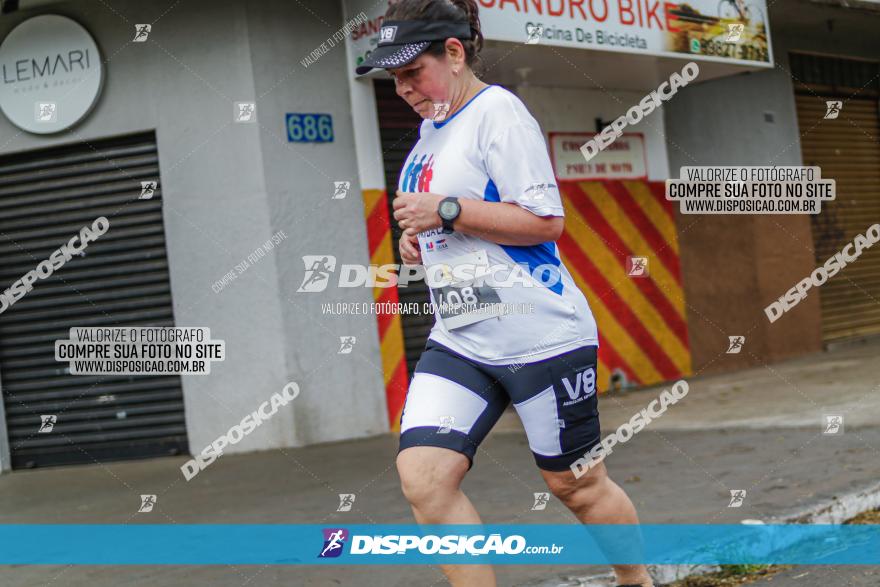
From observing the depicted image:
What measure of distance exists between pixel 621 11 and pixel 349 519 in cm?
554

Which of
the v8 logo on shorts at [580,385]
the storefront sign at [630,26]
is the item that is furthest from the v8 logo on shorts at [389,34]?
the storefront sign at [630,26]

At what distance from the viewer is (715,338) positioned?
12.4 metres

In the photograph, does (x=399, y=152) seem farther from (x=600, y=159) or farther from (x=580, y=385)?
(x=580, y=385)

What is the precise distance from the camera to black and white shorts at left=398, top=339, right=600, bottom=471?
3.27 metres

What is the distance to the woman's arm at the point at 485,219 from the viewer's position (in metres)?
3.21

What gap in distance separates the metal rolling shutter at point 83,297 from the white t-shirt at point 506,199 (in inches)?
233

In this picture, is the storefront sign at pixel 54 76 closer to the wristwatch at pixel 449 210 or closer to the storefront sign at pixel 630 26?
the storefront sign at pixel 630 26

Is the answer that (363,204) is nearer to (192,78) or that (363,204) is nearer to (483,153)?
(192,78)

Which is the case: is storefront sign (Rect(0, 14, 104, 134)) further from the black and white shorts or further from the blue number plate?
the black and white shorts

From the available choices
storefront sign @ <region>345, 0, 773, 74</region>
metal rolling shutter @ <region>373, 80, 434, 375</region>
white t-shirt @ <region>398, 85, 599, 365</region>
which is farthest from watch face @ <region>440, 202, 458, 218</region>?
metal rolling shutter @ <region>373, 80, 434, 375</region>

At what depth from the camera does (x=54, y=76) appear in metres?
8.91

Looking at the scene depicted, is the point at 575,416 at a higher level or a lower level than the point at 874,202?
lower

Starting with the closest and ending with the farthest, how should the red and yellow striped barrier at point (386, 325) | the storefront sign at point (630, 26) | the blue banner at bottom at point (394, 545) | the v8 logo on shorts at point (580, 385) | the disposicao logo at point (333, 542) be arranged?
the v8 logo on shorts at point (580, 385) < the blue banner at bottom at point (394, 545) < the disposicao logo at point (333, 542) < the storefront sign at point (630, 26) < the red and yellow striped barrier at point (386, 325)

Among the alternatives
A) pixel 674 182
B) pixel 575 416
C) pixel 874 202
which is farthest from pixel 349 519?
pixel 874 202
